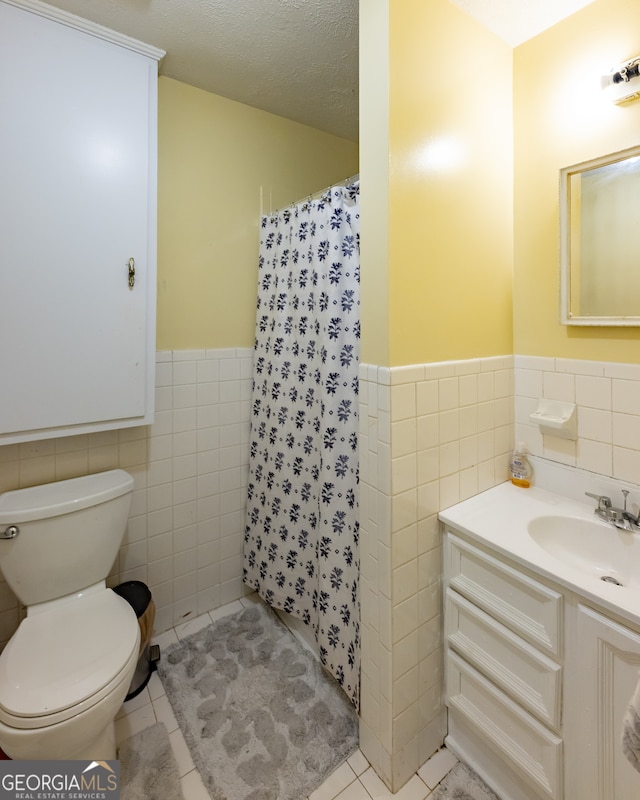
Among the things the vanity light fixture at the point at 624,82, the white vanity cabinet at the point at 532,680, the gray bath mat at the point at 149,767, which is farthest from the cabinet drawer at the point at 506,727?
the vanity light fixture at the point at 624,82

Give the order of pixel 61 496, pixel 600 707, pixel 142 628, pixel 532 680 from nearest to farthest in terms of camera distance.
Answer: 1. pixel 600 707
2. pixel 532 680
3. pixel 61 496
4. pixel 142 628

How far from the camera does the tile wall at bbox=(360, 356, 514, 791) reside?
3.69 ft

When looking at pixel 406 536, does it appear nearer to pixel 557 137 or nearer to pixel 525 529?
pixel 525 529

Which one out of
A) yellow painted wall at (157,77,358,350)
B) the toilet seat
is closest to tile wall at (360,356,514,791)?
the toilet seat

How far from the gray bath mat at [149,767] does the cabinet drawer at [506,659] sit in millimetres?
981

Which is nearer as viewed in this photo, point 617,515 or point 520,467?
point 617,515

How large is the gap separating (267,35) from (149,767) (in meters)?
2.57

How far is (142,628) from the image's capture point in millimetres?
1522

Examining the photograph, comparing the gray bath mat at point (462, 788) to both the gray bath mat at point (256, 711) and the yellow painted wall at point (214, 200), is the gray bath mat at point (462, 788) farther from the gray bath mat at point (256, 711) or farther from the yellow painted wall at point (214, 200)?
the yellow painted wall at point (214, 200)

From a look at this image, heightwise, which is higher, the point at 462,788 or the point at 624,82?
the point at 624,82

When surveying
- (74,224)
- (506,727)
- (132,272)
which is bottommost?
(506,727)

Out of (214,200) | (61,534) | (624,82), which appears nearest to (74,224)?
(214,200)

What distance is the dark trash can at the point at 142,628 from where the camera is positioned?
152cm

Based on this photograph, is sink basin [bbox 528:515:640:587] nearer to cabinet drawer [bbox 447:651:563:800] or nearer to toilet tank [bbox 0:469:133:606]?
cabinet drawer [bbox 447:651:563:800]
